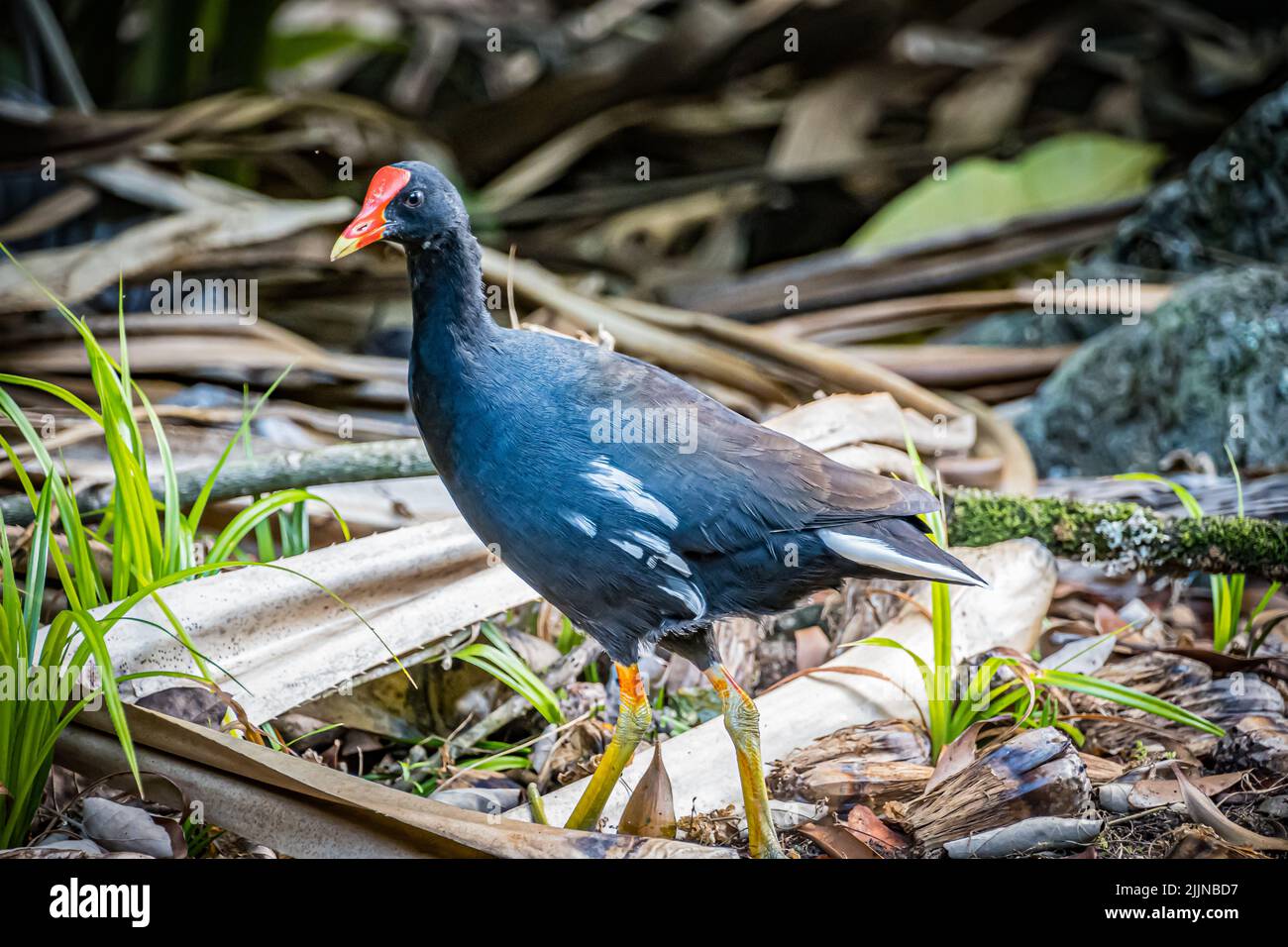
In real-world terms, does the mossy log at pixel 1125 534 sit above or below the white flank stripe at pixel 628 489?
below

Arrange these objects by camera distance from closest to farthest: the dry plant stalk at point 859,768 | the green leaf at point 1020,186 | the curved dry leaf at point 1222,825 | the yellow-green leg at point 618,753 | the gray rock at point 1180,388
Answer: the curved dry leaf at point 1222,825, the yellow-green leg at point 618,753, the dry plant stalk at point 859,768, the gray rock at point 1180,388, the green leaf at point 1020,186

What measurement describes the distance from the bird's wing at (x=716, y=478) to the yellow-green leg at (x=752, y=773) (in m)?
0.32

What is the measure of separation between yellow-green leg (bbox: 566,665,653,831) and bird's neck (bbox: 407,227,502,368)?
0.64m

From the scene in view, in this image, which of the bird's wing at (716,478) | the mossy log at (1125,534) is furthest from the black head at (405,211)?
the mossy log at (1125,534)

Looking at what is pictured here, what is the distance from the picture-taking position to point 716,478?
216 cm

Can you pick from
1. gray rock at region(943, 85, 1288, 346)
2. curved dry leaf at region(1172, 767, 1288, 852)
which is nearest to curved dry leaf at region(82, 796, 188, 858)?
curved dry leaf at region(1172, 767, 1288, 852)

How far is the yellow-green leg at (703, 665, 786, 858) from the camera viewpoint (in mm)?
2215

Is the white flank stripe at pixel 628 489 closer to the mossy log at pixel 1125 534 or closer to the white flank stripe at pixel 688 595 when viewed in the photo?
the white flank stripe at pixel 688 595

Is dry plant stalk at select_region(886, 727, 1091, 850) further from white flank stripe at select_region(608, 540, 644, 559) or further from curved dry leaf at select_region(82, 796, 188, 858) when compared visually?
curved dry leaf at select_region(82, 796, 188, 858)

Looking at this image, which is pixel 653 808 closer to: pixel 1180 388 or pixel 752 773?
pixel 752 773

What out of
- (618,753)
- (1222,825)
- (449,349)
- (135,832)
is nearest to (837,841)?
(618,753)

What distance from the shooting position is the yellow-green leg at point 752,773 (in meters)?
2.21
